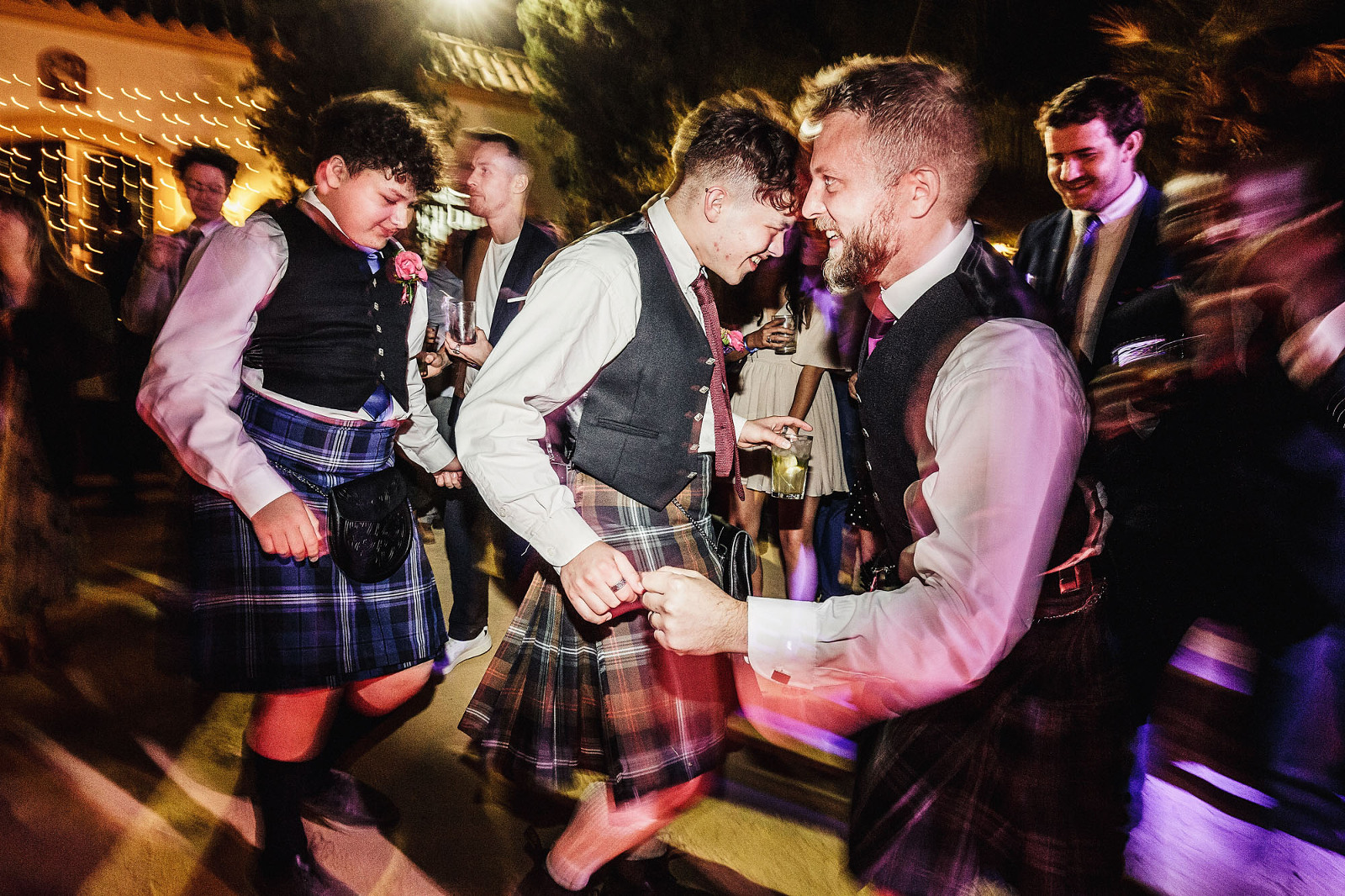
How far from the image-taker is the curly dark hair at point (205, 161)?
4.38m

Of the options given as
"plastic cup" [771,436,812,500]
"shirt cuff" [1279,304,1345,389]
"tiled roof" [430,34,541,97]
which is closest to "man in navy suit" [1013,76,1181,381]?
"shirt cuff" [1279,304,1345,389]

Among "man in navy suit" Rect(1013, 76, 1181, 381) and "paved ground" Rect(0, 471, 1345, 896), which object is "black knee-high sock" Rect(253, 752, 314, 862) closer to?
"paved ground" Rect(0, 471, 1345, 896)

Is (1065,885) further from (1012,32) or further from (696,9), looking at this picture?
(696,9)

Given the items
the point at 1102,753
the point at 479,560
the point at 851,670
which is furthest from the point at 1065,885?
the point at 479,560

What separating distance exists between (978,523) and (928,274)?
572 mm

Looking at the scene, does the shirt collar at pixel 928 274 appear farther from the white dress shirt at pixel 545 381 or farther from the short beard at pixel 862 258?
the white dress shirt at pixel 545 381

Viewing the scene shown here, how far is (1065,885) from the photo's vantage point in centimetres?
Answer: 143

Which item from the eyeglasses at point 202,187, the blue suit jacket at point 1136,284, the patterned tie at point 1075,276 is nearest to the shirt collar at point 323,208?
the blue suit jacket at point 1136,284

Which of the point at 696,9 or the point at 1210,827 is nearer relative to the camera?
the point at 1210,827

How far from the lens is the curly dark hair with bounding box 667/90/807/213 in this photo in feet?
6.35

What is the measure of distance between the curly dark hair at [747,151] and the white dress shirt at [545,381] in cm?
38

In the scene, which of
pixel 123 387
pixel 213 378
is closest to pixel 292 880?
pixel 213 378

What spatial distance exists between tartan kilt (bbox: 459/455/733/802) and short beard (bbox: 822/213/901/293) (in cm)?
64

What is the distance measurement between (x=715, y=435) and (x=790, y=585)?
101 inches
